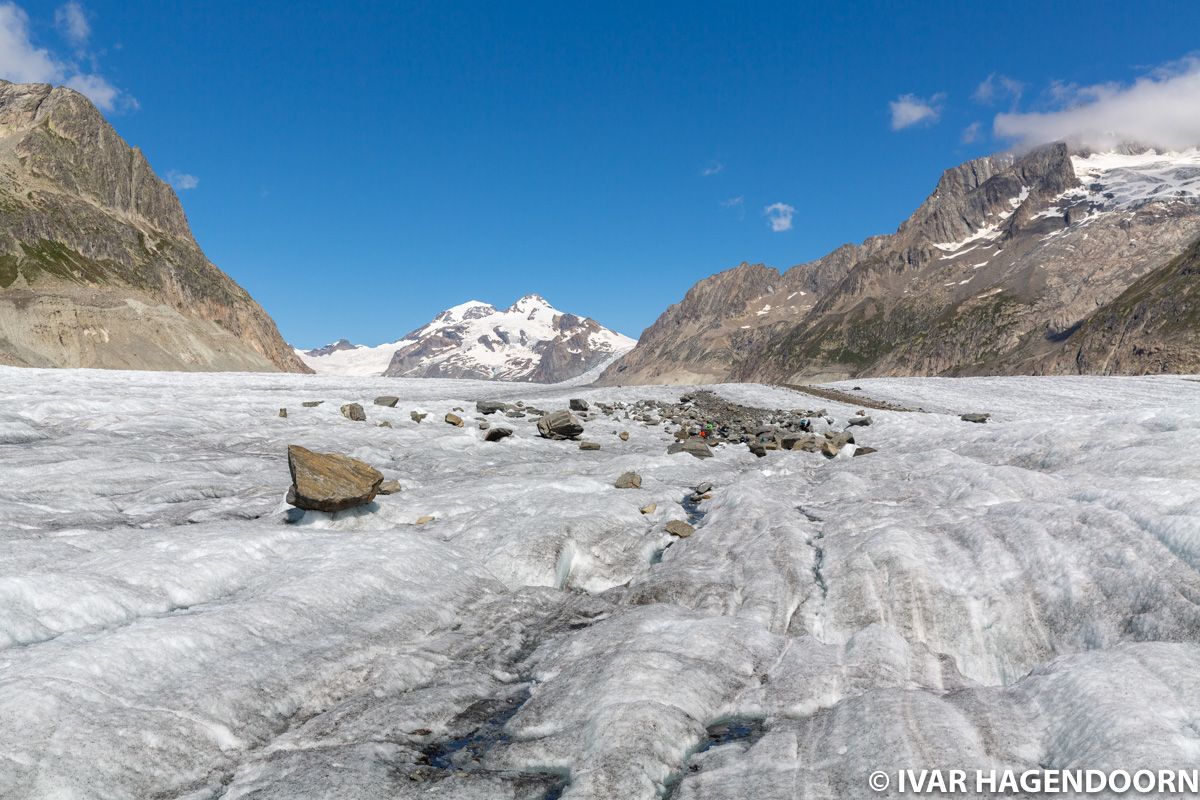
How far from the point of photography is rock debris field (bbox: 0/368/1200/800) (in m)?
7.19

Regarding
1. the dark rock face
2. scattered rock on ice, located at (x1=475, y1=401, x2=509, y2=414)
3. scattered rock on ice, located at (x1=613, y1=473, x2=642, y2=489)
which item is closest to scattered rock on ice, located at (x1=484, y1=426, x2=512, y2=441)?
scattered rock on ice, located at (x1=475, y1=401, x2=509, y2=414)

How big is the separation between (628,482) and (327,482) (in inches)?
314

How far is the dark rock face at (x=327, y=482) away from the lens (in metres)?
14.7

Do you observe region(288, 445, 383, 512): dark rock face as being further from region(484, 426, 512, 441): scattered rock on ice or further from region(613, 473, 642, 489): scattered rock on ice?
region(484, 426, 512, 441): scattered rock on ice

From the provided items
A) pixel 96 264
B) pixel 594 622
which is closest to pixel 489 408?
pixel 594 622

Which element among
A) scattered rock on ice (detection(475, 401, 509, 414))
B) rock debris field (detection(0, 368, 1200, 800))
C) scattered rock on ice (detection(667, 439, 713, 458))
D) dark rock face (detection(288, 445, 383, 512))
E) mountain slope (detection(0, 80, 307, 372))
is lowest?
rock debris field (detection(0, 368, 1200, 800))

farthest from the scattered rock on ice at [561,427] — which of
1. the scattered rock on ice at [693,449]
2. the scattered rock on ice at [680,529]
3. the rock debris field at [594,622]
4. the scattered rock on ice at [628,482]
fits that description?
the scattered rock on ice at [680,529]

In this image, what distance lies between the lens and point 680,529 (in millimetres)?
15117

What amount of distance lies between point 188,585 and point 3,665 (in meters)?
3.10

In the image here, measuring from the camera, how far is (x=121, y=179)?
182 m

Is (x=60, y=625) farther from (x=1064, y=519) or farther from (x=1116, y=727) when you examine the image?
(x=1064, y=519)

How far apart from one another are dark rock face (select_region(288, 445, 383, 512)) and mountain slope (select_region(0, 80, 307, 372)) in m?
125

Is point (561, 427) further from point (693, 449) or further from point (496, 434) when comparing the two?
point (693, 449)

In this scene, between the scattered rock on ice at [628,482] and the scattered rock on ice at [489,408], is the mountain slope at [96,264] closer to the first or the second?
the scattered rock on ice at [489,408]
